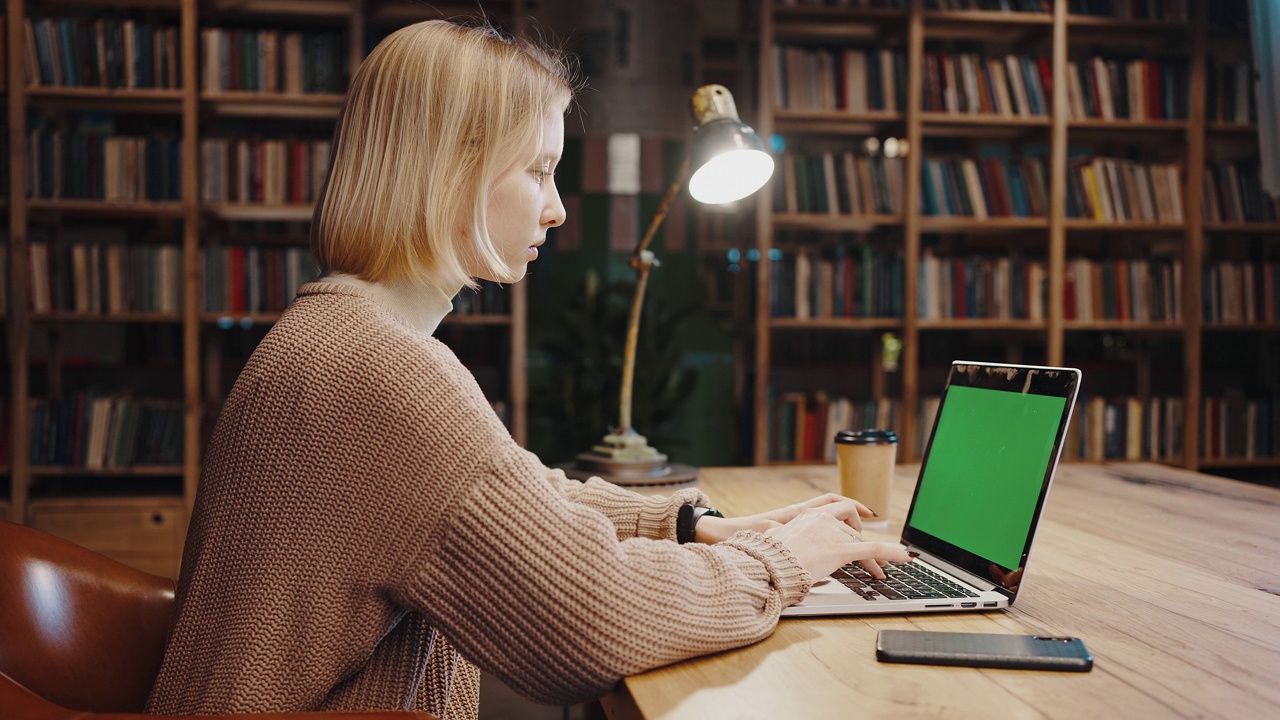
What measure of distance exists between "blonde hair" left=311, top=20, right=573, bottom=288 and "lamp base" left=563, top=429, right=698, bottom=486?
0.82 m

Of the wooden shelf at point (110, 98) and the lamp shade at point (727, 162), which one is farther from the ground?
the wooden shelf at point (110, 98)

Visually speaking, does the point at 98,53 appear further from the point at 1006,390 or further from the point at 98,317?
the point at 1006,390

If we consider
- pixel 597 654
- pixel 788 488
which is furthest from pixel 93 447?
pixel 597 654

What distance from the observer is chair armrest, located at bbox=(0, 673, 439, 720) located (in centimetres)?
Result: 73

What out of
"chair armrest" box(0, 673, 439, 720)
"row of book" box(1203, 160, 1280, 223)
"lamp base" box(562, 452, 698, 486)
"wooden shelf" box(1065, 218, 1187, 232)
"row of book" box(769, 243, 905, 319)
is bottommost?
"chair armrest" box(0, 673, 439, 720)

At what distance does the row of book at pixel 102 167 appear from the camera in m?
3.27

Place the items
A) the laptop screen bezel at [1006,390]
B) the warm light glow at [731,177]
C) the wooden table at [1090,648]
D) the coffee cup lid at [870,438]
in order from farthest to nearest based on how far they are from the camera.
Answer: the warm light glow at [731,177] → the coffee cup lid at [870,438] → the laptop screen bezel at [1006,390] → the wooden table at [1090,648]

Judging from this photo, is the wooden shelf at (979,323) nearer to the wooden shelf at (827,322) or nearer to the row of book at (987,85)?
the wooden shelf at (827,322)

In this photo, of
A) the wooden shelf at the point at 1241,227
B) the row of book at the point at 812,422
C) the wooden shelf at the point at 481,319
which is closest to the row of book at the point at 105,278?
the wooden shelf at the point at 481,319

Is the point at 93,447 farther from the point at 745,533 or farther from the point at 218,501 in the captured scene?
the point at 745,533

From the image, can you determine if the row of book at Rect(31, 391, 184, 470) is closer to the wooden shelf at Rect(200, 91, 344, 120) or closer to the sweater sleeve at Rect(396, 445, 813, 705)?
the wooden shelf at Rect(200, 91, 344, 120)

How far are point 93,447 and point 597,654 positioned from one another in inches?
127

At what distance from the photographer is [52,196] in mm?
3283

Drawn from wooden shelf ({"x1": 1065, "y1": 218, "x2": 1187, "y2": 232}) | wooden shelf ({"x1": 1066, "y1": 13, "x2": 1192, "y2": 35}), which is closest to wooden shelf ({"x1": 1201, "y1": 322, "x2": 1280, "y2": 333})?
wooden shelf ({"x1": 1065, "y1": 218, "x2": 1187, "y2": 232})
